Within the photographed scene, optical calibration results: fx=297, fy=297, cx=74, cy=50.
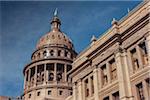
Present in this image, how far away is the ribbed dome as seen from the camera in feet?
269

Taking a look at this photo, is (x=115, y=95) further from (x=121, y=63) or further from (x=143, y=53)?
(x=143, y=53)

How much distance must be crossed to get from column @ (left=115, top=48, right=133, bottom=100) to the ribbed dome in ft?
163

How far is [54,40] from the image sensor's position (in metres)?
82.4

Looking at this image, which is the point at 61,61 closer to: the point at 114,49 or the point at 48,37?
the point at 48,37

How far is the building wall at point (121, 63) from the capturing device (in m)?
30.0

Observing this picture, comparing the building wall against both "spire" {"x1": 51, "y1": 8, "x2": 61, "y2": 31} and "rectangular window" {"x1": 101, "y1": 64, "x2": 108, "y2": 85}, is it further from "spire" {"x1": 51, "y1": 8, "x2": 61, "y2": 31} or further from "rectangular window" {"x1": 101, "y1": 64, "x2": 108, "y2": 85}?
"spire" {"x1": 51, "y1": 8, "x2": 61, "y2": 31}

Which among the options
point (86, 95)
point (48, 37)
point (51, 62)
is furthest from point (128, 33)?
point (48, 37)

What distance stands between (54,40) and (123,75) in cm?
5226

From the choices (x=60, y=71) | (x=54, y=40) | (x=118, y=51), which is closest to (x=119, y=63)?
(x=118, y=51)

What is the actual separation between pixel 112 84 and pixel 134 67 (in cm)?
330

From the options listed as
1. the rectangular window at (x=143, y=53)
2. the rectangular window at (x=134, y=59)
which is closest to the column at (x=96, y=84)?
the rectangular window at (x=134, y=59)

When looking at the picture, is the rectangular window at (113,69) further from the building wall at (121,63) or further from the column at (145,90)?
the column at (145,90)

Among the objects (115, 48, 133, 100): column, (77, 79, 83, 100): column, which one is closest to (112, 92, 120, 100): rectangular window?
(115, 48, 133, 100): column

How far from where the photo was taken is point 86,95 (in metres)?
37.7
